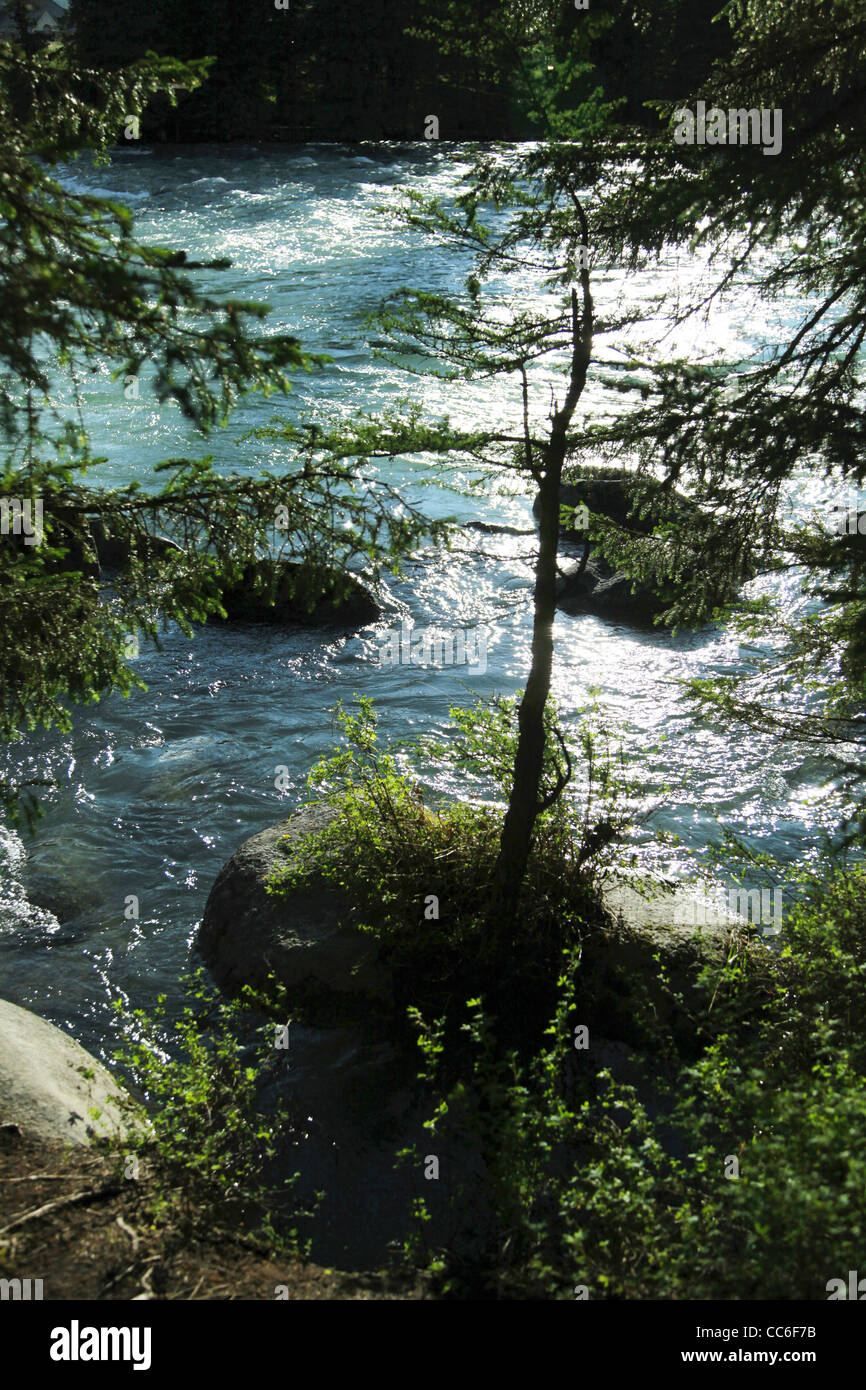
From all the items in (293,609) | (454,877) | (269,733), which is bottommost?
(454,877)

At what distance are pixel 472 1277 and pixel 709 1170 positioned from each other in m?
1.09

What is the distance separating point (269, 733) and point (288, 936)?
13.7 feet

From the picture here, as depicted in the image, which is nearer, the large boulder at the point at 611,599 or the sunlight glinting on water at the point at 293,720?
the sunlight glinting on water at the point at 293,720

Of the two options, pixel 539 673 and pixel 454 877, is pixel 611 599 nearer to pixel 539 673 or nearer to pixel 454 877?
A: pixel 454 877

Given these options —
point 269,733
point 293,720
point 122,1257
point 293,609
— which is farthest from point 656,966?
point 293,609

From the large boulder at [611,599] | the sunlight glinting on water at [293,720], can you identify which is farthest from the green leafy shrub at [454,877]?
the large boulder at [611,599]

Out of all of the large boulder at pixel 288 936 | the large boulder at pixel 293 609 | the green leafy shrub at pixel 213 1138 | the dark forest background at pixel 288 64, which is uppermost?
the dark forest background at pixel 288 64

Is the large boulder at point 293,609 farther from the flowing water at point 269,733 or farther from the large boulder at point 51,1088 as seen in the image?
the large boulder at point 51,1088

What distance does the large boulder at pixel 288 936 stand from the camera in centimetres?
666

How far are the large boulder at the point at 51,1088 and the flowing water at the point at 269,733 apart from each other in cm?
72

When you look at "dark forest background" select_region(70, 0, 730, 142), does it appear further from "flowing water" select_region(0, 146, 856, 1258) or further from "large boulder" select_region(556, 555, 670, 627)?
"large boulder" select_region(556, 555, 670, 627)

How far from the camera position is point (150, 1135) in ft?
16.8

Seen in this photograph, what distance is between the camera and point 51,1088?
18.0 feet

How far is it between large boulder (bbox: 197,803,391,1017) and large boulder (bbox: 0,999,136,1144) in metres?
1.20
